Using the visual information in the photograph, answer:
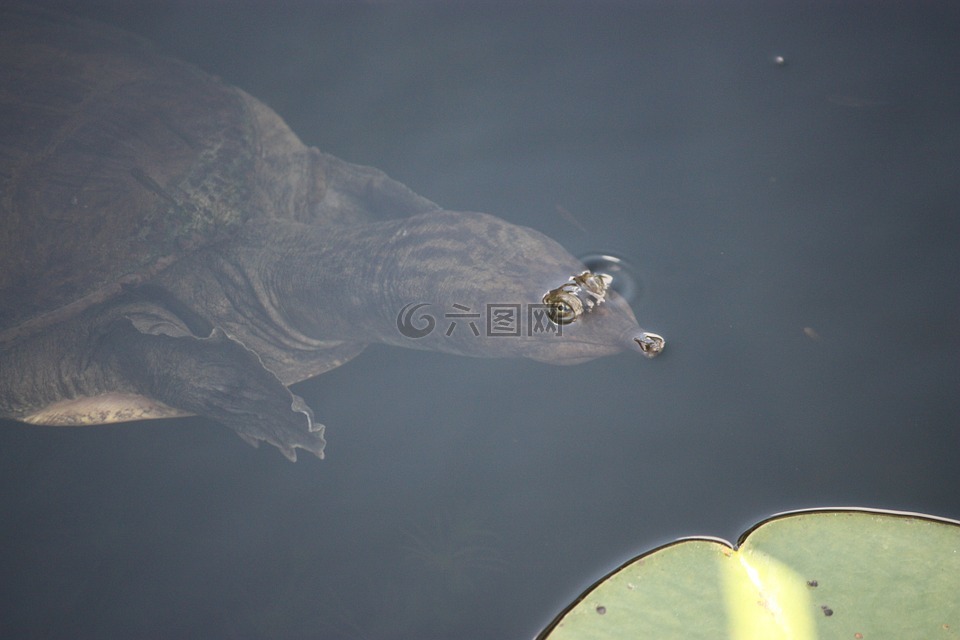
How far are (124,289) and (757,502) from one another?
4.08 m

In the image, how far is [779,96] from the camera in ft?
13.4

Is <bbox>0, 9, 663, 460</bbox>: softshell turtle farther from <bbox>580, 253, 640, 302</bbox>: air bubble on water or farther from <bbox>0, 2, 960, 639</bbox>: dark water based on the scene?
<bbox>0, 2, 960, 639</bbox>: dark water

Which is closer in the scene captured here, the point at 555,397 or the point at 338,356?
the point at 555,397

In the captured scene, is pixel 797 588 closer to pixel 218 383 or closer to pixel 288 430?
pixel 288 430

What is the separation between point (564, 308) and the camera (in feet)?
10.5

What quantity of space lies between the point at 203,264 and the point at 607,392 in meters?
3.26

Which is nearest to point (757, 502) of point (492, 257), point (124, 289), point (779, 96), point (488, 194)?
point (492, 257)

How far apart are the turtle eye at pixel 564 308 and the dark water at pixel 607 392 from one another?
0.30m

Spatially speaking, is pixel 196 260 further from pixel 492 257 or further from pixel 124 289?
pixel 492 257

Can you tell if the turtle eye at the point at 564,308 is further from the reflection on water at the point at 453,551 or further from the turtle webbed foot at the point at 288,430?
the turtle webbed foot at the point at 288,430

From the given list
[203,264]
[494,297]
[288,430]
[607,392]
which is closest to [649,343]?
[607,392]

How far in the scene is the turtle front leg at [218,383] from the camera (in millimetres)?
3510

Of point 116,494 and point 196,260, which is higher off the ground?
point 196,260

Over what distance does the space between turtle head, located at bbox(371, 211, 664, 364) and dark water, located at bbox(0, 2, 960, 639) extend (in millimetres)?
142
